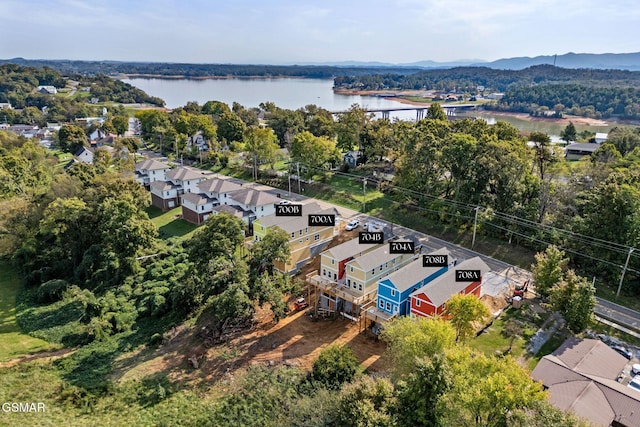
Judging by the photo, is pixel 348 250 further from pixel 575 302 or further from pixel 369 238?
A: pixel 575 302

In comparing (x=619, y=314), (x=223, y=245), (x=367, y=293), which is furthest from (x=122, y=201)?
(x=619, y=314)

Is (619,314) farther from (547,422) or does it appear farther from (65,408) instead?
(65,408)

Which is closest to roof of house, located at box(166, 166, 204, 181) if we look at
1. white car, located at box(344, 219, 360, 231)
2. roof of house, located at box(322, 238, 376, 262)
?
white car, located at box(344, 219, 360, 231)

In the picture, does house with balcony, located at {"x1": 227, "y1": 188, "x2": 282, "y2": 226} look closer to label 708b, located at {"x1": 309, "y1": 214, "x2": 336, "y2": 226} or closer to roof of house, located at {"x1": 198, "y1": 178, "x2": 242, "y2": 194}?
roof of house, located at {"x1": 198, "y1": 178, "x2": 242, "y2": 194}

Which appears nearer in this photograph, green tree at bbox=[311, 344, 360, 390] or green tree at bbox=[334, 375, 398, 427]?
green tree at bbox=[334, 375, 398, 427]

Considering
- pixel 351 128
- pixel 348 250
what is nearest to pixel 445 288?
pixel 348 250
